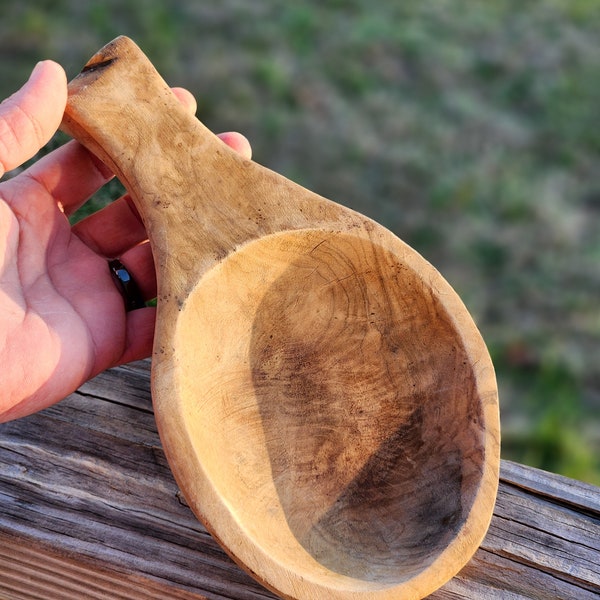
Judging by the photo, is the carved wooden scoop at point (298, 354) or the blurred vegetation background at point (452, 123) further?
the blurred vegetation background at point (452, 123)

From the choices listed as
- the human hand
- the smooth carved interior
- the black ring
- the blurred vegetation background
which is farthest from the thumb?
the blurred vegetation background

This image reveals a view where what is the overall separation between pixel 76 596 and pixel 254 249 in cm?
59

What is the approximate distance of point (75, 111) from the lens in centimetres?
116

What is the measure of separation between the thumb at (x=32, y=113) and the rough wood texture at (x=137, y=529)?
415 millimetres

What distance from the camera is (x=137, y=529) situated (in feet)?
3.56

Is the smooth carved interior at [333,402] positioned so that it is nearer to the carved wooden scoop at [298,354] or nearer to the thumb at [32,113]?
the carved wooden scoop at [298,354]

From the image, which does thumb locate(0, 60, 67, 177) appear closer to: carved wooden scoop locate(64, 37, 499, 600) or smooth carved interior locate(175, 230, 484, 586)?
carved wooden scoop locate(64, 37, 499, 600)

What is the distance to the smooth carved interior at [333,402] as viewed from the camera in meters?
1.05

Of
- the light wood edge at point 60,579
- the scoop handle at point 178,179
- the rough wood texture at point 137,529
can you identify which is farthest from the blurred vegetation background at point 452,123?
the light wood edge at point 60,579

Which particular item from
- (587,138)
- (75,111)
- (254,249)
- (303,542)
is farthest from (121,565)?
(587,138)

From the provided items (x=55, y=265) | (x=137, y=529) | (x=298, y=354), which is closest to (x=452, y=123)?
(x=298, y=354)

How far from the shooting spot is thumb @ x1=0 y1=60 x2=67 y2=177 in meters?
1.11

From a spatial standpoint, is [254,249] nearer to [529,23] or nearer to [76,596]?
[76,596]

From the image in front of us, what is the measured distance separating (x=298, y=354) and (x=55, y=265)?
439mm
